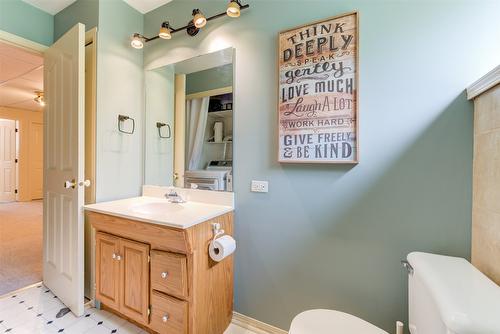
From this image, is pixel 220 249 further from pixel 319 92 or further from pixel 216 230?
pixel 319 92

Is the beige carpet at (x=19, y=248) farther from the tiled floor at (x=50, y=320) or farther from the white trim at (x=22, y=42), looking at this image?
the white trim at (x=22, y=42)

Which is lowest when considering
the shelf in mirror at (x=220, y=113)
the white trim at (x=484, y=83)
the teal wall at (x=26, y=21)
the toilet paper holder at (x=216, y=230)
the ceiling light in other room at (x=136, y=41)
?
the toilet paper holder at (x=216, y=230)

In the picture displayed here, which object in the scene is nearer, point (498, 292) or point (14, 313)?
point (498, 292)

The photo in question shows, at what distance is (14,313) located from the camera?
5.57 feet

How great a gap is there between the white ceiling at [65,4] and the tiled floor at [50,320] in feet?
8.35

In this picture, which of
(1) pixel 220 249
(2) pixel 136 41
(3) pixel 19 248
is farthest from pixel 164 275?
(3) pixel 19 248

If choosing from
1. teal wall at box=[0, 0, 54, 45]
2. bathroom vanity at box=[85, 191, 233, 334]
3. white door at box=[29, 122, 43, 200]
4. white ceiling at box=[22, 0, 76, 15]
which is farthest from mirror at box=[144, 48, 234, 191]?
white door at box=[29, 122, 43, 200]

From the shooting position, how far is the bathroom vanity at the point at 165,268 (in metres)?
1.30

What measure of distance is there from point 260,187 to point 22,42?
7.76 feet

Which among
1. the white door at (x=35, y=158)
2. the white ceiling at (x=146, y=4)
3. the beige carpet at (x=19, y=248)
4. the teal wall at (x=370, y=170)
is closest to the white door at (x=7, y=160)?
the white door at (x=35, y=158)

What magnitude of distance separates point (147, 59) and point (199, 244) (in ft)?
5.92

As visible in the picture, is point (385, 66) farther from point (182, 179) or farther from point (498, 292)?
point (182, 179)

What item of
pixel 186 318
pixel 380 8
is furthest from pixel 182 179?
pixel 380 8

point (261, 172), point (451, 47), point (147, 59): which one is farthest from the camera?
point (147, 59)
